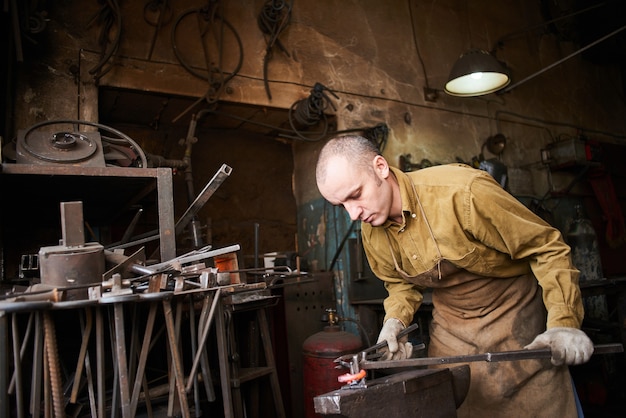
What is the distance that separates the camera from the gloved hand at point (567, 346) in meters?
1.62

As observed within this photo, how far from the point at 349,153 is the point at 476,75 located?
106 inches

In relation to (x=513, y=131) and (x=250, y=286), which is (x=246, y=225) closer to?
(x=250, y=286)

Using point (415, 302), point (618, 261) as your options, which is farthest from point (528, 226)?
point (618, 261)

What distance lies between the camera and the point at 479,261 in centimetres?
196

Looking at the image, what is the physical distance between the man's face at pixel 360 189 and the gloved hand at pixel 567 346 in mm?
710

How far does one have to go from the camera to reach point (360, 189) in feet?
6.13

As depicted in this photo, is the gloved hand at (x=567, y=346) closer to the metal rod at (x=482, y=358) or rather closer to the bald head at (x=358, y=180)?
the metal rod at (x=482, y=358)

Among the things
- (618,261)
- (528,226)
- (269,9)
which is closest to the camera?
(528,226)

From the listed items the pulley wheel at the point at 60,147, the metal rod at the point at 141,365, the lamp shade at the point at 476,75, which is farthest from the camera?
the lamp shade at the point at 476,75

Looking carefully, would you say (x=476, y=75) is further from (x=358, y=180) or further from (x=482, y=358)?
(x=482, y=358)

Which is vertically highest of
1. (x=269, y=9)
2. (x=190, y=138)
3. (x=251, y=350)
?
(x=269, y=9)

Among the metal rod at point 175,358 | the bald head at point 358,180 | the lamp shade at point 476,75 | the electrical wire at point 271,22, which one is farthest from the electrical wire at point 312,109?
the metal rod at point 175,358

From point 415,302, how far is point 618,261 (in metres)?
4.71

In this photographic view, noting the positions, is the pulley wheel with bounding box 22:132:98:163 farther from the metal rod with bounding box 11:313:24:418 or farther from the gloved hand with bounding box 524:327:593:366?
the gloved hand with bounding box 524:327:593:366
